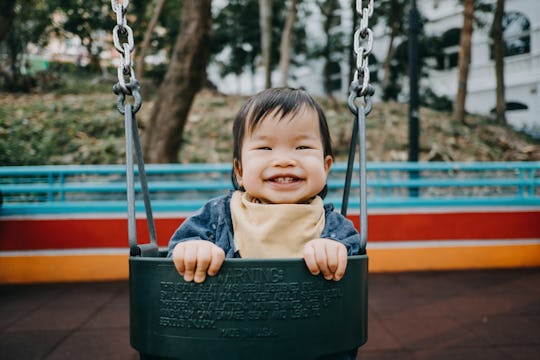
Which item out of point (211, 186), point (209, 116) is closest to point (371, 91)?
point (211, 186)

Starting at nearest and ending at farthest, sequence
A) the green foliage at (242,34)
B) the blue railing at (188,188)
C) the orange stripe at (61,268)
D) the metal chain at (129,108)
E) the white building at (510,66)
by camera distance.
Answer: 1. the metal chain at (129,108)
2. the orange stripe at (61,268)
3. the blue railing at (188,188)
4. the white building at (510,66)
5. the green foliage at (242,34)

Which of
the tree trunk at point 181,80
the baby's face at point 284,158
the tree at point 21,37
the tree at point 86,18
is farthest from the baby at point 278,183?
the tree at point 86,18

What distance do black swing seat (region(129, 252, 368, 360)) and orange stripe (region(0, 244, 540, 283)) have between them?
2.93 metres

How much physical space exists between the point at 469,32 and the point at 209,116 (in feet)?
16.4

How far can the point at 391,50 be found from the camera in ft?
42.4

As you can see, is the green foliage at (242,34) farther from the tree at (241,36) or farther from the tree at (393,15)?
the tree at (393,15)

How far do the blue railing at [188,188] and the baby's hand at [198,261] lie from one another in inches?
114

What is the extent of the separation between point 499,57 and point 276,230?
9.76 meters

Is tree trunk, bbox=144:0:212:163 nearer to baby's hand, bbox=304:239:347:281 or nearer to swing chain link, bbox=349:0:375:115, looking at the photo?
swing chain link, bbox=349:0:375:115

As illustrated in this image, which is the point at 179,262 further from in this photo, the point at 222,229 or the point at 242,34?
Answer: the point at 242,34

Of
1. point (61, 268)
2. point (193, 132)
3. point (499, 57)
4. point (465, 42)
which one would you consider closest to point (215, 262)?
point (61, 268)

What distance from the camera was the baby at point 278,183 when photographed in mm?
1144

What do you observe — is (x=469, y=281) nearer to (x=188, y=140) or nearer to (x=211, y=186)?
(x=211, y=186)

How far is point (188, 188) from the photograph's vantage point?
12.8ft
